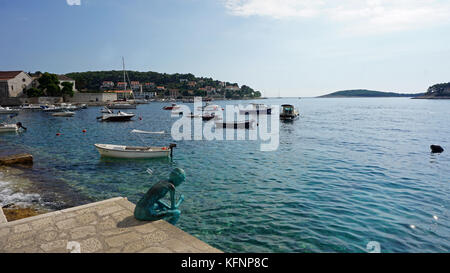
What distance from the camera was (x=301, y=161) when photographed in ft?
63.3

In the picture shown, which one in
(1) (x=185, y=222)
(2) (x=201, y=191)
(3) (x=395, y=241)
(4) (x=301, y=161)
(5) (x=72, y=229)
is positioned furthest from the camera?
(4) (x=301, y=161)

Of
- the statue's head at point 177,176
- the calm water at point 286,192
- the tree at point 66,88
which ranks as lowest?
the calm water at point 286,192

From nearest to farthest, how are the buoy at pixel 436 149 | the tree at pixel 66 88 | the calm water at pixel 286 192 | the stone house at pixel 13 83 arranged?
the calm water at pixel 286 192, the buoy at pixel 436 149, the stone house at pixel 13 83, the tree at pixel 66 88

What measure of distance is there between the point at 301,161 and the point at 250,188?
7621 mm

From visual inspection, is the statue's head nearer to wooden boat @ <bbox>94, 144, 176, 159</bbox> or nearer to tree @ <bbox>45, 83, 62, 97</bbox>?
wooden boat @ <bbox>94, 144, 176, 159</bbox>

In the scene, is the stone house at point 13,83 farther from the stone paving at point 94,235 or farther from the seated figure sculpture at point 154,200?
the seated figure sculpture at point 154,200

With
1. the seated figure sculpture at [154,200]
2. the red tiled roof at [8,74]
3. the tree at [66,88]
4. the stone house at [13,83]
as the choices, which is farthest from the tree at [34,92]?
the seated figure sculpture at [154,200]

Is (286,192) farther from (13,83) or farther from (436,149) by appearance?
(13,83)

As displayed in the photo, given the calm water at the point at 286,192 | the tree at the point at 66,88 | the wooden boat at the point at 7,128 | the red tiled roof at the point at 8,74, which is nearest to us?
the calm water at the point at 286,192

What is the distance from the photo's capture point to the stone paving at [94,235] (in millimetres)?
5355

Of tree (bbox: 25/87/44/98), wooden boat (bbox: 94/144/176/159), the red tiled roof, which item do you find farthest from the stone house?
wooden boat (bbox: 94/144/176/159)

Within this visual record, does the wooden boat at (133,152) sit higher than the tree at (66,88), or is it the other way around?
the tree at (66,88)
